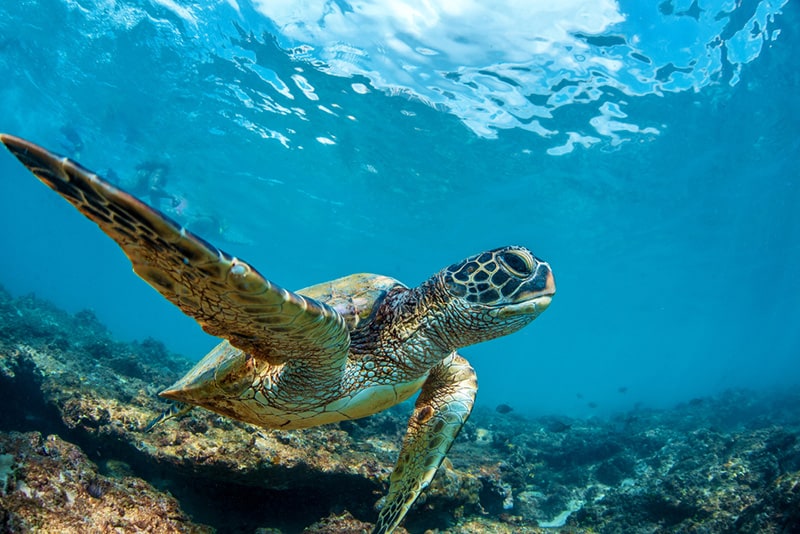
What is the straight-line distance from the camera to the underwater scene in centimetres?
259

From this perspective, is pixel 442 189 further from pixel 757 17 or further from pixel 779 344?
pixel 779 344

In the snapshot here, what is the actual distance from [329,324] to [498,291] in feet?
3.59

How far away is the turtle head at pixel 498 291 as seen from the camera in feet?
8.08

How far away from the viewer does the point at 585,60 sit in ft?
36.9

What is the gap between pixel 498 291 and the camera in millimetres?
2514

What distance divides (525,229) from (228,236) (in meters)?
23.4

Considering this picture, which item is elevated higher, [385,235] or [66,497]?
[385,235]

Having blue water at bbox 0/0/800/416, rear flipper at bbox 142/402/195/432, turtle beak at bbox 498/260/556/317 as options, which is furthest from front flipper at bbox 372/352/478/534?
blue water at bbox 0/0/800/416

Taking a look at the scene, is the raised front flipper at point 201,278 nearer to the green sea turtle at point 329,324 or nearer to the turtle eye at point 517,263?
the green sea turtle at point 329,324

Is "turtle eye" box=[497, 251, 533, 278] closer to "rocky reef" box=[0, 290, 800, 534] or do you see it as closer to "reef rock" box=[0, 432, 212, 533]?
"rocky reef" box=[0, 290, 800, 534]

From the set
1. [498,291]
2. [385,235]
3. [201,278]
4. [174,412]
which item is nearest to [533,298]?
[498,291]

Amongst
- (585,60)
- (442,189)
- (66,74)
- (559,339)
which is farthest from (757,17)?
(559,339)

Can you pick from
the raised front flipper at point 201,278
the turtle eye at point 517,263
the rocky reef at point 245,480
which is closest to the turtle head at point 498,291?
the turtle eye at point 517,263

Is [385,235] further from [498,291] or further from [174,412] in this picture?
[498,291]
